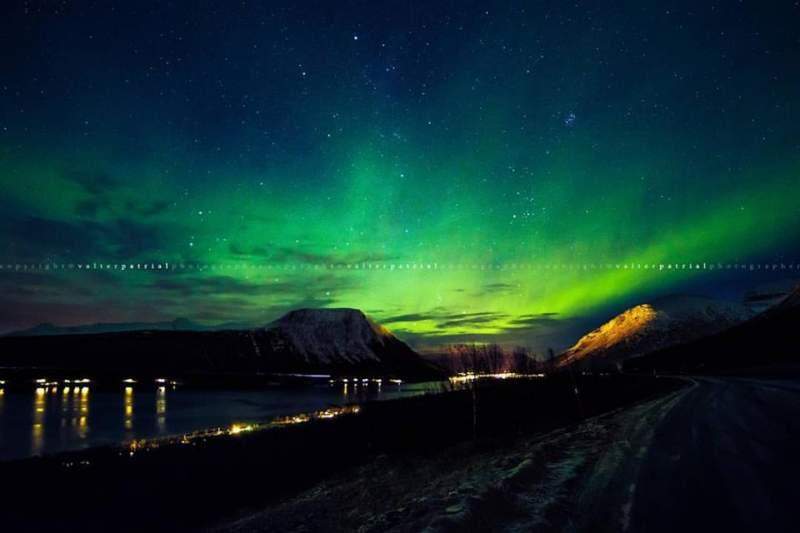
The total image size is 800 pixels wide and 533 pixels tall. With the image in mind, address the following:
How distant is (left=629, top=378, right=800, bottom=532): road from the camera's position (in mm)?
8094

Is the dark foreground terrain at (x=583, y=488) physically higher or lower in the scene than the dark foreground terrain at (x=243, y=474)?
higher

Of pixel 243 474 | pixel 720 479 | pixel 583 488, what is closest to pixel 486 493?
pixel 583 488

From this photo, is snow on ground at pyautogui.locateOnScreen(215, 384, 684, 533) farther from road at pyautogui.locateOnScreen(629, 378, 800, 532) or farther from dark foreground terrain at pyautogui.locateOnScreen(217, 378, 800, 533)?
road at pyautogui.locateOnScreen(629, 378, 800, 532)

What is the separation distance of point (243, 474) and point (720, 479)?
15760mm

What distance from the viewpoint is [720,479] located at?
35.1 ft

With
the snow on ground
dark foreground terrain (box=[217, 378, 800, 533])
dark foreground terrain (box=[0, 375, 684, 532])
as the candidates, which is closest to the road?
dark foreground terrain (box=[217, 378, 800, 533])

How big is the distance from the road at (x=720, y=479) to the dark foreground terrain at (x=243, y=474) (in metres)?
2.83

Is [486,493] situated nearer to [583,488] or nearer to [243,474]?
[583,488]

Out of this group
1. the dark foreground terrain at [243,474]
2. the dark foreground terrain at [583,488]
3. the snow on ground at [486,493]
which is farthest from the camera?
the dark foreground terrain at [243,474]

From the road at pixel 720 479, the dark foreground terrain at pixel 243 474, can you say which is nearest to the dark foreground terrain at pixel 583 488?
the road at pixel 720 479

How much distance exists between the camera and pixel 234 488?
1730 cm

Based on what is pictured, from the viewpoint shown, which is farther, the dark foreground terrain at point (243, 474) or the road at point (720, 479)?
the dark foreground terrain at point (243, 474)

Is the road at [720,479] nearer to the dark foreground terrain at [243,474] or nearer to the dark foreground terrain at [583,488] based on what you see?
the dark foreground terrain at [583,488]

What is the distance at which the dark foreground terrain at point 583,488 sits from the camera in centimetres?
841
